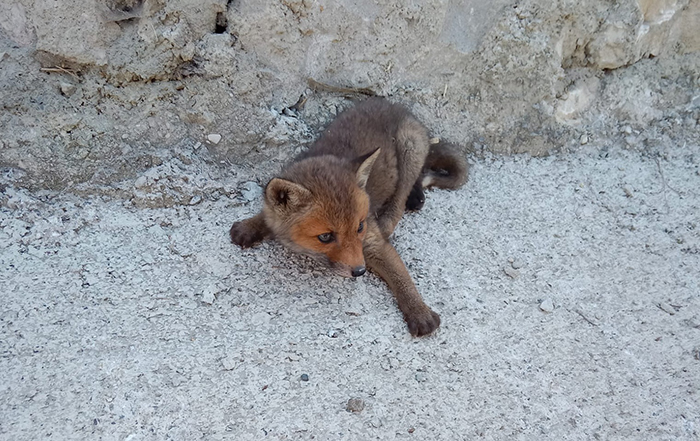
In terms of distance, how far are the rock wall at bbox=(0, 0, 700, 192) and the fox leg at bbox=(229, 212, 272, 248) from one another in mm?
513

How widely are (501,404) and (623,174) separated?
218cm

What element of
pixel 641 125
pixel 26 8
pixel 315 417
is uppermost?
pixel 641 125

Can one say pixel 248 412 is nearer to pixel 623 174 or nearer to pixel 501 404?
pixel 501 404

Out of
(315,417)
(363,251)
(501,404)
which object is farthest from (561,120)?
(315,417)

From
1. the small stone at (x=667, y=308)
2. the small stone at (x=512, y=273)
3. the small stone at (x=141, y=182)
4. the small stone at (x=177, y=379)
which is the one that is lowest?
the small stone at (x=177, y=379)

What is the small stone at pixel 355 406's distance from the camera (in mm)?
2473

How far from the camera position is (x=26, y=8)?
9.54ft

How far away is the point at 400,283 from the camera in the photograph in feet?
9.88

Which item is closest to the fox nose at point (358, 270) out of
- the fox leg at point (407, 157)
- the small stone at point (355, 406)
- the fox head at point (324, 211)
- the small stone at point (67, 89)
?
the fox head at point (324, 211)

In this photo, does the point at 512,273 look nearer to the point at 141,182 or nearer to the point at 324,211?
the point at 324,211

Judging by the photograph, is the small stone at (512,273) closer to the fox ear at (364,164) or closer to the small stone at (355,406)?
the fox ear at (364,164)

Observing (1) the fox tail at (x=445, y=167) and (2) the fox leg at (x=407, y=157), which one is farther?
(1) the fox tail at (x=445, y=167)

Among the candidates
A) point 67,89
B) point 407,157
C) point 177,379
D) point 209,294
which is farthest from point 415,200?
point 67,89

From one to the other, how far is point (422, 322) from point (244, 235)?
1109 millimetres
